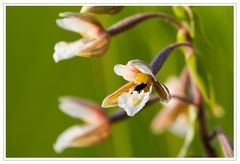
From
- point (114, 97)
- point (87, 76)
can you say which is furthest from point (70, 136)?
point (87, 76)

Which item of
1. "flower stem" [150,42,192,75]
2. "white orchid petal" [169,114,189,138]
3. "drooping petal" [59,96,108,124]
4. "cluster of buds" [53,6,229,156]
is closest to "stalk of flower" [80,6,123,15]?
"cluster of buds" [53,6,229,156]

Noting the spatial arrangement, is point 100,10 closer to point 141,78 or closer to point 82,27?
point 82,27

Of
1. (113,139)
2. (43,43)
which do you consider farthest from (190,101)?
(43,43)

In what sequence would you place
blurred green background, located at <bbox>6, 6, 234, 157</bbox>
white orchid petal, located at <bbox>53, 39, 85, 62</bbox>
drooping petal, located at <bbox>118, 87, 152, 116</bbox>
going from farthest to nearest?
blurred green background, located at <bbox>6, 6, 234, 157</bbox>
white orchid petal, located at <bbox>53, 39, 85, 62</bbox>
drooping petal, located at <bbox>118, 87, 152, 116</bbox>

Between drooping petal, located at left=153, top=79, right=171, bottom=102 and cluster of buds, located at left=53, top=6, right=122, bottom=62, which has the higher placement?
cluster of buds, located at left=53, top=6, right=122, bottom=62

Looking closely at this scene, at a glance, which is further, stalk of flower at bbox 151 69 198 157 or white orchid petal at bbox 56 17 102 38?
stalk of flower at bbox 151 69 198 157

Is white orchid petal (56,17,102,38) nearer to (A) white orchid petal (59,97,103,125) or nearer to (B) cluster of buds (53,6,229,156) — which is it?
(B) cluster of buds (53,6,229,156)

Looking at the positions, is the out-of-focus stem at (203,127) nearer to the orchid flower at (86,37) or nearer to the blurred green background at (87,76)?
the orchid flower at (86,37)

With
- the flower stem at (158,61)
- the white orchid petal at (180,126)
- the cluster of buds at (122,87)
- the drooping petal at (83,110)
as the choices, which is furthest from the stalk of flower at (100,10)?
the white orchid petal at (180,126)
